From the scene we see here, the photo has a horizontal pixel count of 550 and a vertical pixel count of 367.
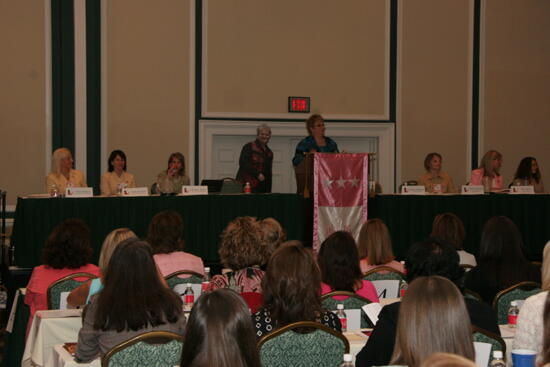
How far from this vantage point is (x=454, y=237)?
19.6ft

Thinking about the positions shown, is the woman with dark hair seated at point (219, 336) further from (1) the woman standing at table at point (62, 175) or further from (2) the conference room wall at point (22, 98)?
(2) the conference room wall at point (22, 98)

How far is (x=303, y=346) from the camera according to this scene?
3139 mm

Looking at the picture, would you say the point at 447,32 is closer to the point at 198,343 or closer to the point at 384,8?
the point at 384,8

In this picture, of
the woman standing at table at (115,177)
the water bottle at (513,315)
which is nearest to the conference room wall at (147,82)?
the woman standing at table at (115,177)

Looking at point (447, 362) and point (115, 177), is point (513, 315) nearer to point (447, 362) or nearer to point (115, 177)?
point (447, 362)

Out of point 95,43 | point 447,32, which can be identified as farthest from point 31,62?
point 447,32

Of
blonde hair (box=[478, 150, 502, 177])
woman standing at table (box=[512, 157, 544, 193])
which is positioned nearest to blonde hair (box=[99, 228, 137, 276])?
blonde hair (box=[478, 150, 502, 177])

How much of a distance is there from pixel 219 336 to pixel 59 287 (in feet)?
8.92

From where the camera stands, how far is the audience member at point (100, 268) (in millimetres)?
4102

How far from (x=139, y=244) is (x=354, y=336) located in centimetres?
117

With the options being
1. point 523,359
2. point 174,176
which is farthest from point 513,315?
point 174,176

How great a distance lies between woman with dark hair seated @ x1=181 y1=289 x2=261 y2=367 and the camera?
2139 mm

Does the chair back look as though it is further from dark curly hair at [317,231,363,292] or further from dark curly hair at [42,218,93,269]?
dark curly hair at [42,218,93,269]

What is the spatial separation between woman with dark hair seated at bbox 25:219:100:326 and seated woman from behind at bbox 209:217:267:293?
1009 mm
